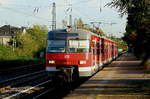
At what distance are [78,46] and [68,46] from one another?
507 millimetres

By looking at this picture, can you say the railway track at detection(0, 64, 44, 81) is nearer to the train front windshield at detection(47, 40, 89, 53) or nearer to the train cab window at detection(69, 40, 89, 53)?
the train front windshield at detection(47, 40, 89, 53)

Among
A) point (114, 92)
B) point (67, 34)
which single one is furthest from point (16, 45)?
point (114, 92)

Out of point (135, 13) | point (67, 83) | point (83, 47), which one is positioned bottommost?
point (67, 83)

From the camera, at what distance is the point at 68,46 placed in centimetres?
1550

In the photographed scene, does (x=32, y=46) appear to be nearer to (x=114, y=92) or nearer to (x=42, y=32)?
(x=42, y=32)

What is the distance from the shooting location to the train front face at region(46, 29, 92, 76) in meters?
15.1

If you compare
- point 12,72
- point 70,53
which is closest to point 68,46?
point 70,53

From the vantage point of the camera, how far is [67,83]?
15.3 metres

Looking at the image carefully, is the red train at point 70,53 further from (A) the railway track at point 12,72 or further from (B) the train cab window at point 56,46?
(A) the railway track at point 12,72

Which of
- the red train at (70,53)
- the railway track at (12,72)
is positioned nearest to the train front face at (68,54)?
the red train at (70,53)

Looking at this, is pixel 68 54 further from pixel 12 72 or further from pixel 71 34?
pixel 12 72

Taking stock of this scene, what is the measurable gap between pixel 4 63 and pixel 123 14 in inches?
942

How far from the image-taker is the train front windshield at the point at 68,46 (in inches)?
606

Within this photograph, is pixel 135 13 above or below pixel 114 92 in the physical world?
above
